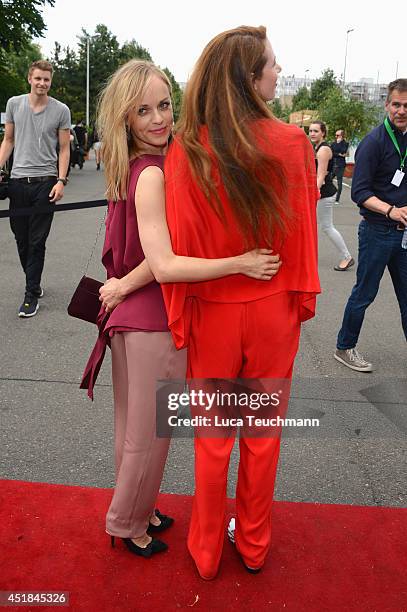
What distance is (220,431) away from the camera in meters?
2.15

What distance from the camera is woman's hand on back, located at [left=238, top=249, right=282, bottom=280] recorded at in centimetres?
191

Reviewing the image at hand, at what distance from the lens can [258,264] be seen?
6.29 feet

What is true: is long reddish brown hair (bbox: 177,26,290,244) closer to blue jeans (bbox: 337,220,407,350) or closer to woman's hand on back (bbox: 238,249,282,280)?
woman's hand on back (bbox: 238,249,282,280)

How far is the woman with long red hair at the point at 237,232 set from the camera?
1.78 m

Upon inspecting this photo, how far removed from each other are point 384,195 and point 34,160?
9.86 feet

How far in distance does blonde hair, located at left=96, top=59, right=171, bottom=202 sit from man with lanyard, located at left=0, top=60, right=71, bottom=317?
3431 millimetres

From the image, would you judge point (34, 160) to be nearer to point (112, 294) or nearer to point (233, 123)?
point (112, 294)

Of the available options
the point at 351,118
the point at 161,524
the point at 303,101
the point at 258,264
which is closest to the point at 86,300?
the point at 258,264

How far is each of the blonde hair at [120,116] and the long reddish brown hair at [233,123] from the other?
0.79 ft

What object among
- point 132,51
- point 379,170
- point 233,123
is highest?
point 132,51

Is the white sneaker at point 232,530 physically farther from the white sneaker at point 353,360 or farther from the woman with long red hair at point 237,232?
the white sneaker at point 353,360

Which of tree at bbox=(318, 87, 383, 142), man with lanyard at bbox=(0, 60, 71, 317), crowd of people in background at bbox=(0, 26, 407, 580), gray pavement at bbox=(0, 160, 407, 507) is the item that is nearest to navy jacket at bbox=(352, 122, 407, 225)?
gray pavement at bbox=(0, 160, 407, 507)

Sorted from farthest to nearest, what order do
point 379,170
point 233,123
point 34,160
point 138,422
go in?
point 34,160
point 379,170
point 138,422
point 233,123

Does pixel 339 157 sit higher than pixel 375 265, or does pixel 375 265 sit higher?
pixel 375 265
